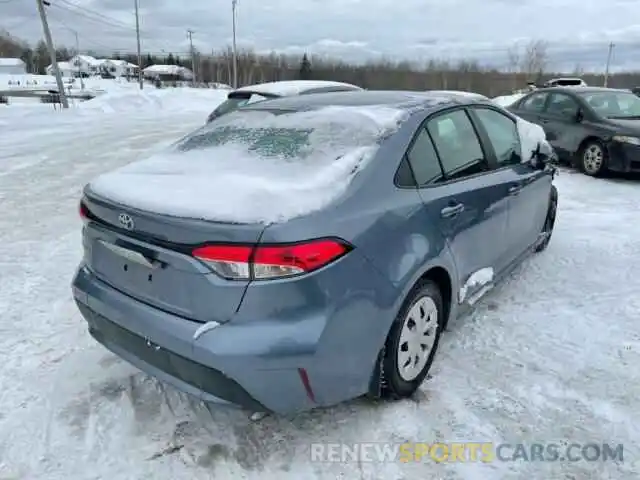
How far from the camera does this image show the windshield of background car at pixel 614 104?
859cm

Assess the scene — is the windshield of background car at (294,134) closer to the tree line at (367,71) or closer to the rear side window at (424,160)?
the rear side window at (424,160)

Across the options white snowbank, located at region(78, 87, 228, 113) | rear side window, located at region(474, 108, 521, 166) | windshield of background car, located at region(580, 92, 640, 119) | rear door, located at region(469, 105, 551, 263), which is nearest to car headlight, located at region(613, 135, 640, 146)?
windshield of background car, located at region(580, 92, 640, 119)

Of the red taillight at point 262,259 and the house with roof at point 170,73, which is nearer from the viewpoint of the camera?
the red taillight at point 262,259

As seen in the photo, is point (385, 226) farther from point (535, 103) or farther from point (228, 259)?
point (535, 103)

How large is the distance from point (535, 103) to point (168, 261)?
912 cm

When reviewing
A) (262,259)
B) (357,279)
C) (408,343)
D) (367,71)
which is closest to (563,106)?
(408,343)

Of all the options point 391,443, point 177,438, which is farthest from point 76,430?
point 391,443

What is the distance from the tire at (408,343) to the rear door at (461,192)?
286 mm

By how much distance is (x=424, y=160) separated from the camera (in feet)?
9.25

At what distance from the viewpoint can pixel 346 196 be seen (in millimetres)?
2295

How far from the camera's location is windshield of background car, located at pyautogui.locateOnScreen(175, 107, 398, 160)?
266 cm

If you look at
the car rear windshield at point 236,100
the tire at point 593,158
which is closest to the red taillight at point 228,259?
the car rear windshield at point 236,100

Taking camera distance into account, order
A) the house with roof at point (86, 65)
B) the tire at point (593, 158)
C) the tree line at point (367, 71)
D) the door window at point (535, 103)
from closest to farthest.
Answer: the tire at point (593, 158) < the door window at point (535, 103) < the tree line at point (367, 71) < the house with roof at point (86, 65)

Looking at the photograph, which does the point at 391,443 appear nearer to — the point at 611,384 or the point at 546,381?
the point at 546,381
